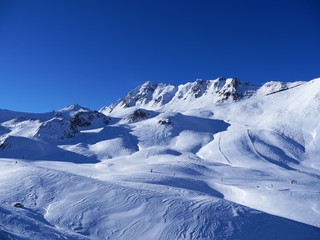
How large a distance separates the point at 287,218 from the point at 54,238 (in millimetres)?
14584

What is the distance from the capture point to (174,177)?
25000 mm

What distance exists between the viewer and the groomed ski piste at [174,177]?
43.5 ft

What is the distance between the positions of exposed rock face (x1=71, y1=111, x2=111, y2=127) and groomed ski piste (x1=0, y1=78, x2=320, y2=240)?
0.52 meters

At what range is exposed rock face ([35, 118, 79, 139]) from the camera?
5697cm

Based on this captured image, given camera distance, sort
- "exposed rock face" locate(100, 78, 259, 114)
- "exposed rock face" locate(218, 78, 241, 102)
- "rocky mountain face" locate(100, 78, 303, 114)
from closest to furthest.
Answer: "exposed rock face" locate(218, 78, 241, 102) < "rocky mountain face" locate(100, 78, 303, 114) < "exposed rock face" locate(100, 78, 259, 114)

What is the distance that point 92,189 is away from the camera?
1755cm

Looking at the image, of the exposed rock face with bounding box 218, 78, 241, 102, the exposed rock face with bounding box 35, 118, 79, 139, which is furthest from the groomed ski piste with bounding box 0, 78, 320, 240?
the exposed rock face with bounding box 218, 78, 241, 102

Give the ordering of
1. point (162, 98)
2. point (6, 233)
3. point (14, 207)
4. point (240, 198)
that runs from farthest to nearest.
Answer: point (162, 98)
point (240, 198)
point (14, 207)
point (6, 233)

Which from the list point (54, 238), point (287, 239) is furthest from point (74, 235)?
point (287, 239)

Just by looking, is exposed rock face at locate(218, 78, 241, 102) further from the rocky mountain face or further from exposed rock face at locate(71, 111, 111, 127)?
exposed rock face at locate(71, 111, 111, 127)

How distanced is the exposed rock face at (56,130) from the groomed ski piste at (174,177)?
0.25 metres

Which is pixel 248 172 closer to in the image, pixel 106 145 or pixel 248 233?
pixel 248 233

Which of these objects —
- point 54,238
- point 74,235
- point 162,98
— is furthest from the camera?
point 162,98

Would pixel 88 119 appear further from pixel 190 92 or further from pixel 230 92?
pixel 190 92
